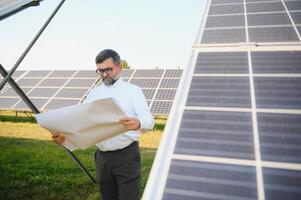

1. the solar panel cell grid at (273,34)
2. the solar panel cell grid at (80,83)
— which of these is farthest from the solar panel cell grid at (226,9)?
the solar panel cell grid at (80,83)

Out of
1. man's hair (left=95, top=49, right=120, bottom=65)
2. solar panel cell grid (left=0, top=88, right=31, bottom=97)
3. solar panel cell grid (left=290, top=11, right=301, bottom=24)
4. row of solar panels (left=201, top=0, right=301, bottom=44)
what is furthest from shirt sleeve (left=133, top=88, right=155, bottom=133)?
solar panel cell grid (left=0, top=88, right=31, bottom=97)

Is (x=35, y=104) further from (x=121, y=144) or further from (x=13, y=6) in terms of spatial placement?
(x=13, y=6)

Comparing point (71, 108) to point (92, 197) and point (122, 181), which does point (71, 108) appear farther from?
point (92, 197)

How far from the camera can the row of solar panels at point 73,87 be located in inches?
621

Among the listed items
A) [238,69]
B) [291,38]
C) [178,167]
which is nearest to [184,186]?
[178,167]

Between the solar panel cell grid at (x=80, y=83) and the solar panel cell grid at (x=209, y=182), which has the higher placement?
the solar panel cell grid at (x=209, y=182)

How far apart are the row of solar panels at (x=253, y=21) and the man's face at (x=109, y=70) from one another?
1550 mm

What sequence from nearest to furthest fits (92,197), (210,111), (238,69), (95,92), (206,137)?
(206,137) < (210,111) < (238,69) < (95,92) < (92,197)

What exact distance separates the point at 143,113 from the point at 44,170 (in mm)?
4849

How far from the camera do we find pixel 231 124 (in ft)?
10.7

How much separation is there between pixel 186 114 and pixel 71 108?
1203 millimetres

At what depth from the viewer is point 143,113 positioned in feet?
13.9

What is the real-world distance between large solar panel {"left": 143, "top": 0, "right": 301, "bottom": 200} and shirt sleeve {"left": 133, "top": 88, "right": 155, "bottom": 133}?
0.53 metres

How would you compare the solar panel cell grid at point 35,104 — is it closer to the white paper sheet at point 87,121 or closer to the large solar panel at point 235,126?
the large solar panel at point 235,126
